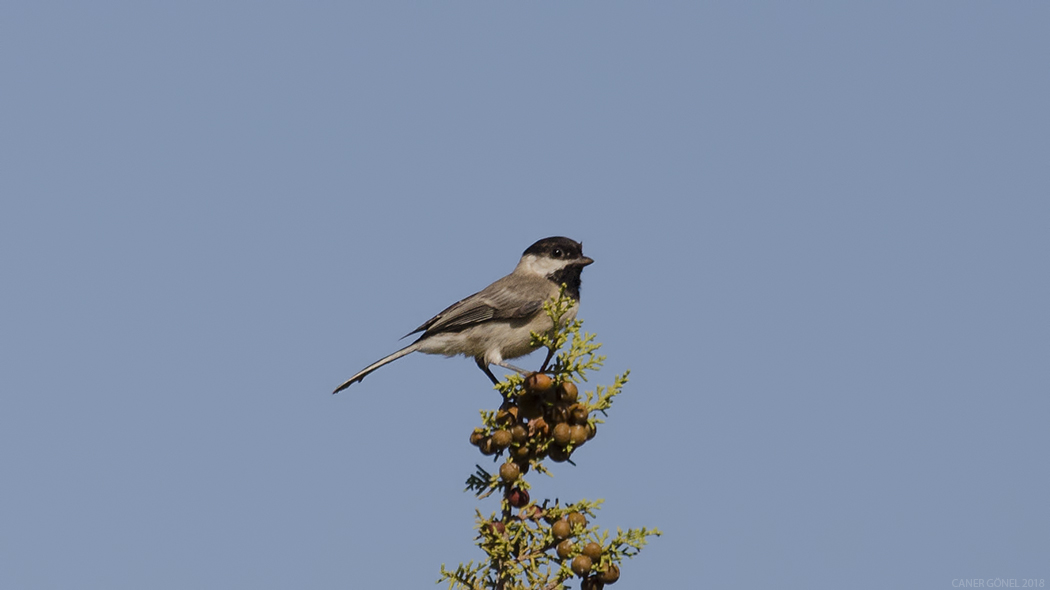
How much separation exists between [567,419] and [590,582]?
77 centimetres

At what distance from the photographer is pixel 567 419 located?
195 inches

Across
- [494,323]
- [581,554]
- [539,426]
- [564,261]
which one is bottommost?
[581,554]

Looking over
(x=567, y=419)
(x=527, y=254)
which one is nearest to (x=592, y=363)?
(x=567, y=419)

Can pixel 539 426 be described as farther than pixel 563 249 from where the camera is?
No

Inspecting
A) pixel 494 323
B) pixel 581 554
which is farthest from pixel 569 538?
pixel 494 323

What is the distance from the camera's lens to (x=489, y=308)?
847 centimetres

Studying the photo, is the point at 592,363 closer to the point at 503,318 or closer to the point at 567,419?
the point at 567,419

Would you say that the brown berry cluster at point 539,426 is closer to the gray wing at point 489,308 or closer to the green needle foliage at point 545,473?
the green needle foliage at point 545,473

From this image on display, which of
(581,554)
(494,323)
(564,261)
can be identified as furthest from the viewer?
(564,261)

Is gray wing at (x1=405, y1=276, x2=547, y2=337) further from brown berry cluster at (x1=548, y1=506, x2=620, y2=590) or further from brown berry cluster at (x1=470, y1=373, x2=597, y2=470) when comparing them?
brown berry cluster at (x1=548, y1=506, x2=620, y2=590)

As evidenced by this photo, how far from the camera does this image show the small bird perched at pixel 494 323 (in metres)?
8.34

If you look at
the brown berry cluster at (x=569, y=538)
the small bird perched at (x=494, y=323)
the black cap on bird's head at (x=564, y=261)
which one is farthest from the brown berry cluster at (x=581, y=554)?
the black cap on bird's head at (x=564, y=261)

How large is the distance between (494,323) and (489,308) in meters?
0.13

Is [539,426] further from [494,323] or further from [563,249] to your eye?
[563,249]
